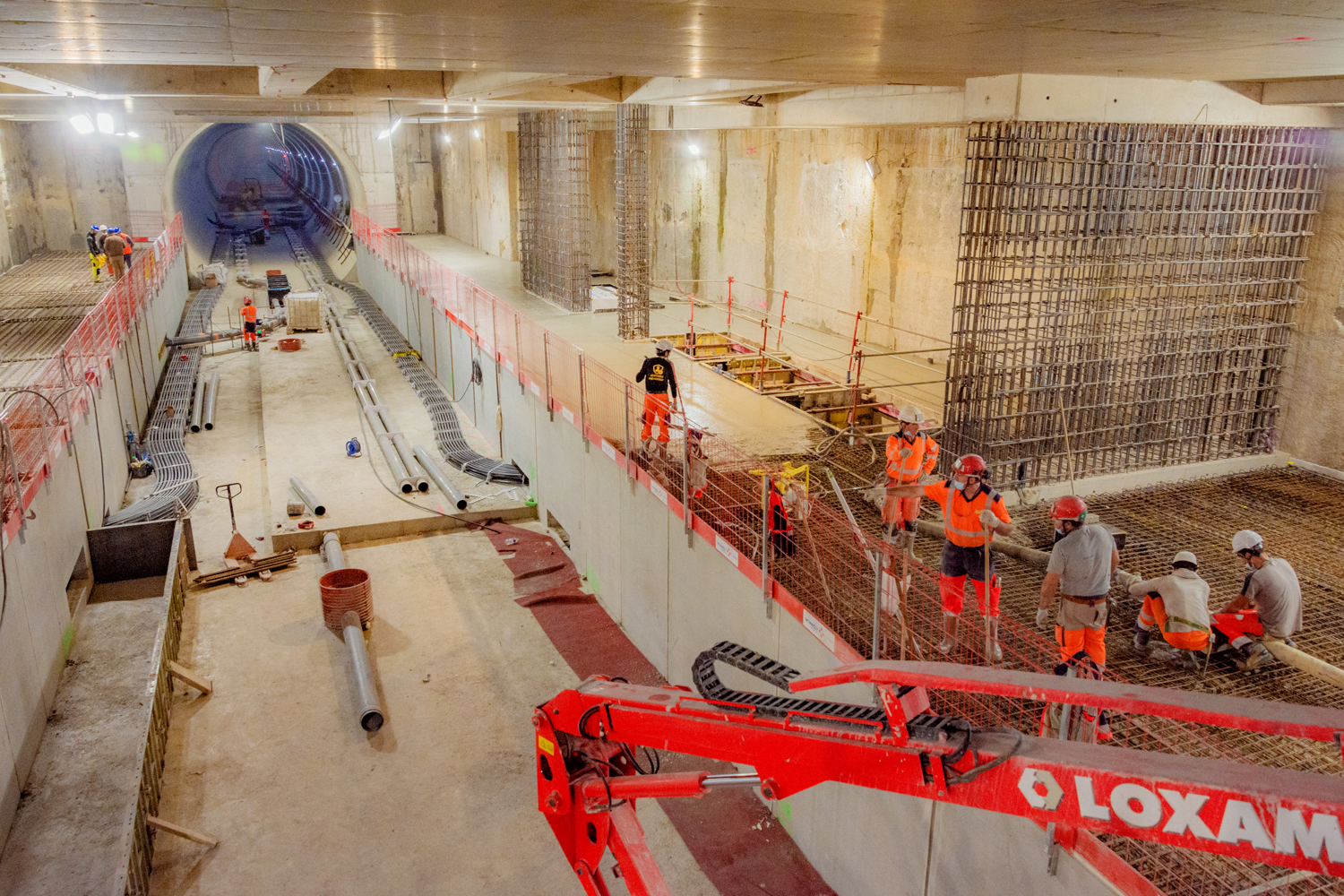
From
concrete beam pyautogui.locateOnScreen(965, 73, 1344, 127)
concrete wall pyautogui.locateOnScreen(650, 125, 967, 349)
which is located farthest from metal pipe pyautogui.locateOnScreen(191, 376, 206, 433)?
concrete beam pyautogui.locateOnScreen(965, 73, 1344, 127)

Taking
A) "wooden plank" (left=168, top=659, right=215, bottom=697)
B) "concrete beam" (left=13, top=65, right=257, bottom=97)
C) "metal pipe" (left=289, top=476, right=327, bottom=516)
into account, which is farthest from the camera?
"concrete beam" (left=13, top=65, right=257, bottom=97)

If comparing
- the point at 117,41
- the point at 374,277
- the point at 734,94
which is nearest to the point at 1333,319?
the point at 734,94

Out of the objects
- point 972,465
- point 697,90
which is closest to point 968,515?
point 972,465

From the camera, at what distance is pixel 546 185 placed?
21984 mm

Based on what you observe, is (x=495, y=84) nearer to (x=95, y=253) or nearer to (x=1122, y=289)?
(x=1122, y=289)

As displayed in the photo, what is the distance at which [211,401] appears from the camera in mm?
19031

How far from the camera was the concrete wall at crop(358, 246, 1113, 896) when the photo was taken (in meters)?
5.23

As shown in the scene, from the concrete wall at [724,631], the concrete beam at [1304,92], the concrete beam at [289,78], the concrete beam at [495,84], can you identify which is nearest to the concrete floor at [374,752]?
the concrete wall at [724,631]

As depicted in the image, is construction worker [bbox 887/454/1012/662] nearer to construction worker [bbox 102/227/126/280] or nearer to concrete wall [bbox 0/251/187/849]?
concrete wall [bbox 0/251/187/849]

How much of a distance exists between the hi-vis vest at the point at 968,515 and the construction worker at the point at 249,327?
20.6 meters

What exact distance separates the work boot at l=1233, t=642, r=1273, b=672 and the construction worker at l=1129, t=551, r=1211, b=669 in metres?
0.33

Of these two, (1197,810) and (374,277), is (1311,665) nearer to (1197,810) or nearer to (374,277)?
(1197,810)

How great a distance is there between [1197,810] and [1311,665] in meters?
5.27

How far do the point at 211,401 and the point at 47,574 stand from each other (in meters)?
10.0
